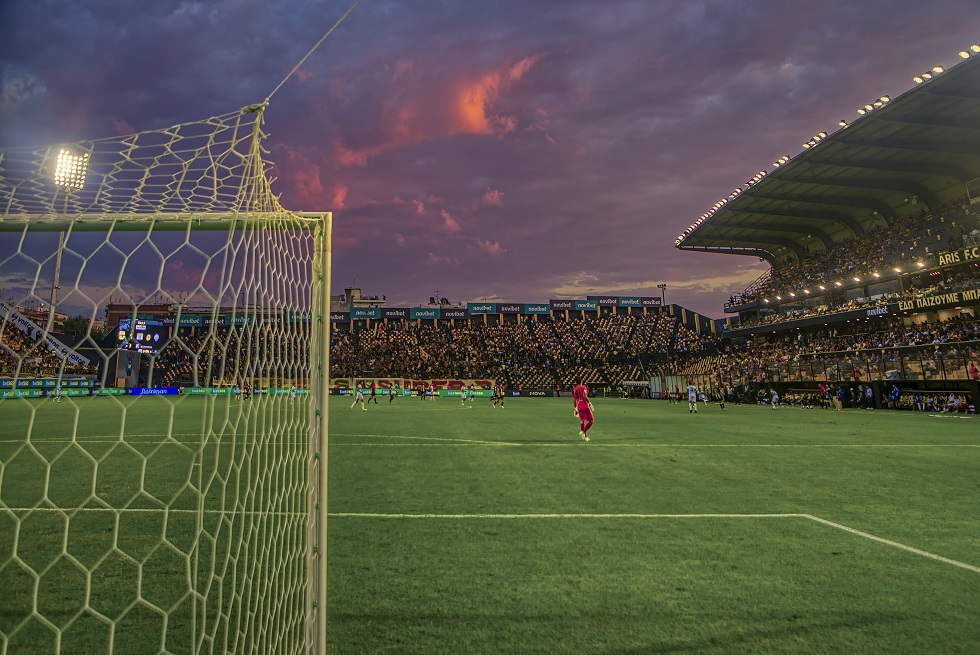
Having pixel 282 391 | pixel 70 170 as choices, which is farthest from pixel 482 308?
pixel 70 170

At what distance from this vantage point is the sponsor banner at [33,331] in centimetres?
240

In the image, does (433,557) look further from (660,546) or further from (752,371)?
(752,371)

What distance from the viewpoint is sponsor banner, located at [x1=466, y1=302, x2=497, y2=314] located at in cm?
5938

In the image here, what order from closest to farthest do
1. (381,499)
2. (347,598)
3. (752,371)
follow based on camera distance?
(347,598)
(381,499)
(752,371)

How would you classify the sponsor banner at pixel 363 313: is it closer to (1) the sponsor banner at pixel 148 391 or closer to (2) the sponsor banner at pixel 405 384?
(2) the sponsor banner at pixel 405 384

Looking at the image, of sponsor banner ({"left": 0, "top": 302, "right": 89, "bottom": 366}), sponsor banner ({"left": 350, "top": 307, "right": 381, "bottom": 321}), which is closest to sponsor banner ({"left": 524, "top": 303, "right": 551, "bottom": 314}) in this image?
sponsor banner ({"left": 350, "top": 307, "right": 381, "bottom": 321})

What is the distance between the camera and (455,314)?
5941 cm

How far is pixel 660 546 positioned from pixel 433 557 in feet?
6.03

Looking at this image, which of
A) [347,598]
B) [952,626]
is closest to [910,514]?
[952,626]

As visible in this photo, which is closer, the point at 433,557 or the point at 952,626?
the point at 952,626

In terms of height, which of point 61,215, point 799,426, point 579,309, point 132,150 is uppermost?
point 579,309

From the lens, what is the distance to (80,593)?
3285 millimetres

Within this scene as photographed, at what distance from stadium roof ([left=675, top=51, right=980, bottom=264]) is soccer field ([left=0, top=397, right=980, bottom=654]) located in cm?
2184

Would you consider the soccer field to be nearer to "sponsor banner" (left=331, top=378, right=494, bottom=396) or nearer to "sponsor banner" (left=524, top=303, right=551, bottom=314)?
"sponsor banner" (left=331, top=378, right=494, bottom=396)
